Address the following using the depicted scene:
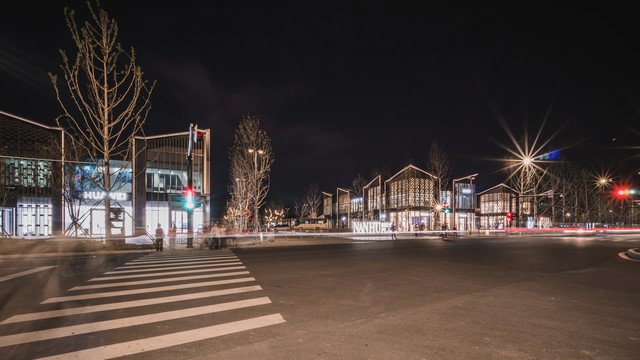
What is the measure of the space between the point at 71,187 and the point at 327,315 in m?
28.8

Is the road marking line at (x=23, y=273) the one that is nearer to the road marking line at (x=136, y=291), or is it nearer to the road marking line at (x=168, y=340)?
the road marking line at (x=136, y=291)

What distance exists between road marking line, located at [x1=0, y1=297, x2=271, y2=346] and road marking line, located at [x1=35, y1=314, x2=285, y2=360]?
0.86 metres

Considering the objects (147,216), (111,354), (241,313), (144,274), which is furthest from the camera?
(147,216)

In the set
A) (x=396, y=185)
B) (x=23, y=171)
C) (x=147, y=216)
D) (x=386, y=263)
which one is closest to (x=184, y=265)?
(x=386, y=263)

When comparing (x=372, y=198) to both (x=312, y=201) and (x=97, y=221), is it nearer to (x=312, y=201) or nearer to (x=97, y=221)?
(x=312, y=201)

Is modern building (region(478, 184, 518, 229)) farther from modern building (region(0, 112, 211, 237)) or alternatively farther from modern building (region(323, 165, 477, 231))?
modern building (region(0, 112, 211, 237))

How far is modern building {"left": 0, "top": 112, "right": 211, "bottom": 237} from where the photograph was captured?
27656 mm

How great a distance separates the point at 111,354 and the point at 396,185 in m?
57.3

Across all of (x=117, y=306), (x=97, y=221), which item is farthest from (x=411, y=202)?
(x=117, y=306)

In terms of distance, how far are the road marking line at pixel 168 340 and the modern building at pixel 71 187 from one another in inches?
737

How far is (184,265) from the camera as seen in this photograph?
39.9 ft

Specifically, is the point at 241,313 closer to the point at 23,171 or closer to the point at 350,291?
the point at 350,291

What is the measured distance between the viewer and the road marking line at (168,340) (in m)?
4.19

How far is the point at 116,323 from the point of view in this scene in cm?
539
